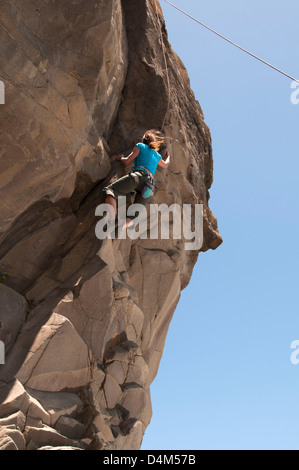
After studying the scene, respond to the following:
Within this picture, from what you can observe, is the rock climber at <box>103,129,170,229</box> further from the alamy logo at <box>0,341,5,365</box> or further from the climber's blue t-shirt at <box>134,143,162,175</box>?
the alamy logo at <box>0,341,5,365</box>

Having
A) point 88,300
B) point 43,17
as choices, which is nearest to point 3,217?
point 88,300

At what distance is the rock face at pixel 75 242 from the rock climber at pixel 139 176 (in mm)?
427

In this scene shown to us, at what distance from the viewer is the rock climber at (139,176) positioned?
862 cm

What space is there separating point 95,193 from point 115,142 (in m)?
1.26

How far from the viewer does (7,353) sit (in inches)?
281

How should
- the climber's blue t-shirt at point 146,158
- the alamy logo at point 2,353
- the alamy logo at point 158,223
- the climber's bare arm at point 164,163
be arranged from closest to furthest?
the alamy logo at point 2,353
the alamy logo at point 158,223
the climber's blue t-shirt at point 146,158
the climber's bare arm at point 164,163

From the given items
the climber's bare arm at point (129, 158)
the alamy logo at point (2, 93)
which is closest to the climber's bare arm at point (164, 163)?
the climber's bare arm at point (129, 158)

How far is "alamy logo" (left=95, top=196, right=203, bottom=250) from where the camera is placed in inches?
345

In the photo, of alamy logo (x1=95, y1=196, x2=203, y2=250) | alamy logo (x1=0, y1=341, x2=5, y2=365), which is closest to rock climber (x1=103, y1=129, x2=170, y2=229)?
alamy logo (x1=95, y1=196, x2=203, y2=250)

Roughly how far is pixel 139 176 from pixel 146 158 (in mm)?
479

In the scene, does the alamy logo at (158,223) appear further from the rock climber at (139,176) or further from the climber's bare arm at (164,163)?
the climber's bare arm at (164,163)

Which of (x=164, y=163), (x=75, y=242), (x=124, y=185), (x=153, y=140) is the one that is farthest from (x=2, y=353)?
(x=164, y=163)

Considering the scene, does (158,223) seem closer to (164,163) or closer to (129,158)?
(164,163)

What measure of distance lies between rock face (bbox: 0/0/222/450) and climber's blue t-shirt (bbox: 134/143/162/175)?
50 centimetres
